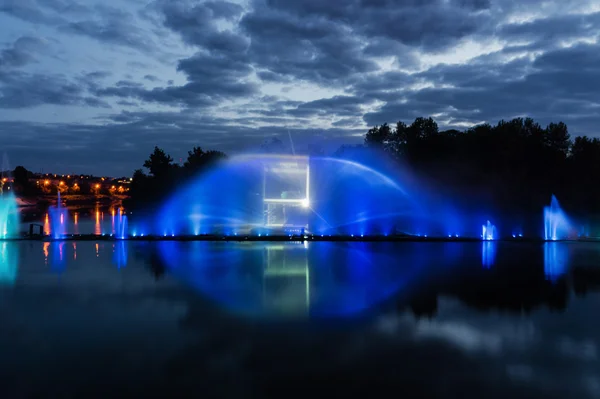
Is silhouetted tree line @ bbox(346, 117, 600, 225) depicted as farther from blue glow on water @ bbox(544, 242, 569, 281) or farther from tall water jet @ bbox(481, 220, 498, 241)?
Answer: blue glow on water @ bbox(544, 242, 569, 281)

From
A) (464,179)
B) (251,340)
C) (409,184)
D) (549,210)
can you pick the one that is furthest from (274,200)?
(251,340)

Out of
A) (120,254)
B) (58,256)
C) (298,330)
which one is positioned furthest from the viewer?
(120,254)

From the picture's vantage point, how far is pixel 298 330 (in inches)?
523

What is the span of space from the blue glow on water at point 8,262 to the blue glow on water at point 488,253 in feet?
71.9

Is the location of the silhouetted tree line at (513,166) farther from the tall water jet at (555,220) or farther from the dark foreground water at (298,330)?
the dark foreground water at (298,330)

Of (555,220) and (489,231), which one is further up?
(555,220)

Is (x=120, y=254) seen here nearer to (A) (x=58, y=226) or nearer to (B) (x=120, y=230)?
(B) (x=120, y=230)

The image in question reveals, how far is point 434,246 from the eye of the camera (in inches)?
1478

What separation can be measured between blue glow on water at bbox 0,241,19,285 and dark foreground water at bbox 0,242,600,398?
1.30 ft

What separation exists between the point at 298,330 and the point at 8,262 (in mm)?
20126

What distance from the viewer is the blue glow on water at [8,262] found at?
2095 centimetres


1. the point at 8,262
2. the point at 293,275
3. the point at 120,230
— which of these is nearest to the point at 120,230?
the point at 120,230

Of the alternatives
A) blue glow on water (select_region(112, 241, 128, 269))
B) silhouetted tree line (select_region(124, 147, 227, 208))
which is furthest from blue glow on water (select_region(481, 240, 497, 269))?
silhouetted tree line (select_region(124, 147, 227, 208))

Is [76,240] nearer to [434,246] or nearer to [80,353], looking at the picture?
[434,246]
